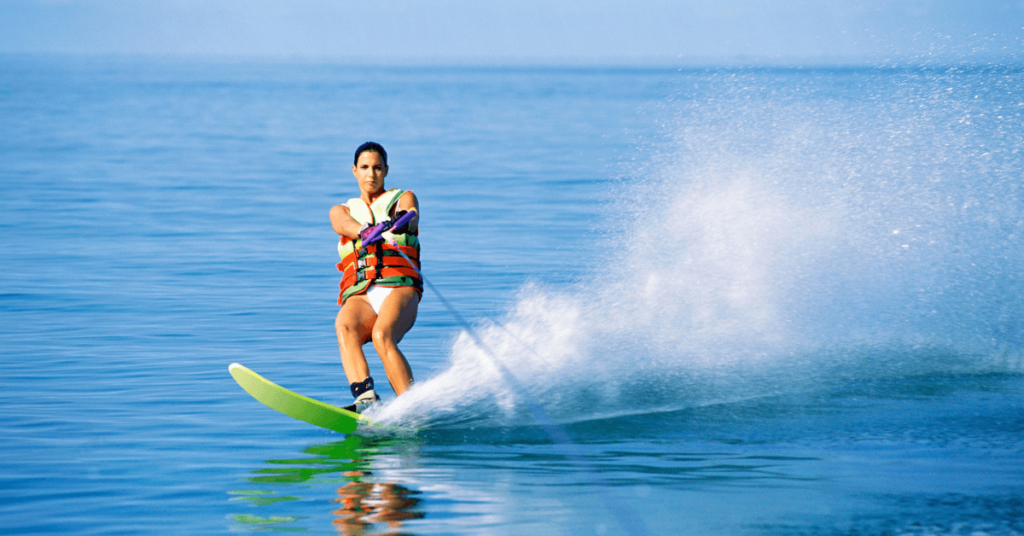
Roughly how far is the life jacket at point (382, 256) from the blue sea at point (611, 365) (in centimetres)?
36

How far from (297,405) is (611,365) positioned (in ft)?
6.62

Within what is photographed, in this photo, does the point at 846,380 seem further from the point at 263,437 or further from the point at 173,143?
the point at 173,143

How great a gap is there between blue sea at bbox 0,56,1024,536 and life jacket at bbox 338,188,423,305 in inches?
14.0

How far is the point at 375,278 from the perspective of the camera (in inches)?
247

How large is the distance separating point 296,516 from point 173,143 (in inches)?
1132

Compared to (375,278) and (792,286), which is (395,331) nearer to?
(375,278)

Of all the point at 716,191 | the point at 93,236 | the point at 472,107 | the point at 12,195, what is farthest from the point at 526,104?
the point at 716,191

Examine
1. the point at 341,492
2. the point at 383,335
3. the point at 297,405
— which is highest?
the point at 383,335

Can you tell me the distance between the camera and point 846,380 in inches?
282

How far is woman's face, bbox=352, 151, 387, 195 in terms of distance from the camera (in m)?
6.23

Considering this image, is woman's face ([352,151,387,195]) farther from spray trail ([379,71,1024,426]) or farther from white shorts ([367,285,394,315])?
spray trail ([379,71,1024,426])

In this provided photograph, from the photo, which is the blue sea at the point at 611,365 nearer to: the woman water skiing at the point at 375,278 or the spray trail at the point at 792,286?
the spray trail at the point at 792,286

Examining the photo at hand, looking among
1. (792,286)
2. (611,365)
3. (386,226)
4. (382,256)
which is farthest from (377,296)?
(792,286)

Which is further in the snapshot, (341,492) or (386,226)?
(386,226)
